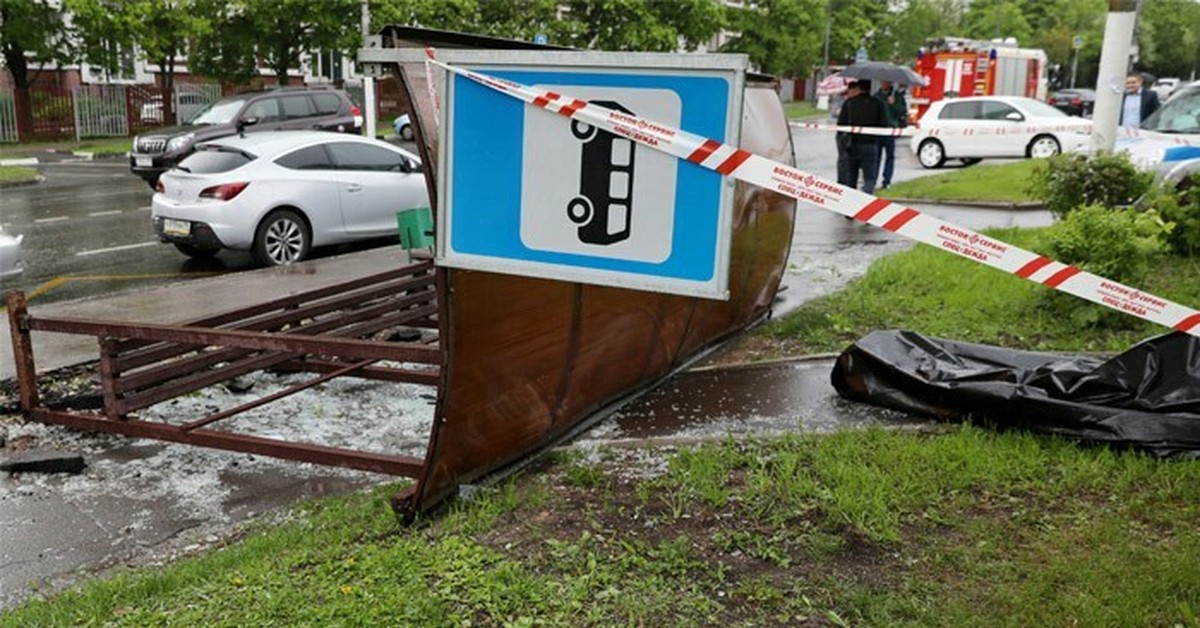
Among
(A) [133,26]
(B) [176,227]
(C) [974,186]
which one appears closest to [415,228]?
(B) [176,227]

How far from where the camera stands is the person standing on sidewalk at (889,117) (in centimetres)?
1630

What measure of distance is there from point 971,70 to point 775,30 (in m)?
22.5

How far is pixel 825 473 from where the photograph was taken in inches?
178

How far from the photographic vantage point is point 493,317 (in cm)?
Result: 434

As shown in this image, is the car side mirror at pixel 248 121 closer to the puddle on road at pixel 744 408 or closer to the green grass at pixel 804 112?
the puddle on road at pixel 744 408

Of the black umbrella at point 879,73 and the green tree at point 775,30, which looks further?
the green tree at point 775,30

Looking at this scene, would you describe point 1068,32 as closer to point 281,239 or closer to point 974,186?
point 974,186

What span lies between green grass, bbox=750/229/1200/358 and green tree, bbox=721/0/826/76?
45.7m

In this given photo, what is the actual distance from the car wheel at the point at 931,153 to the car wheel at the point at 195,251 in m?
16.4

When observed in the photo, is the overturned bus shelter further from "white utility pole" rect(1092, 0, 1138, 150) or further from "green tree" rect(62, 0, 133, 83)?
"green tree" rect(62, 0, 133, 83)

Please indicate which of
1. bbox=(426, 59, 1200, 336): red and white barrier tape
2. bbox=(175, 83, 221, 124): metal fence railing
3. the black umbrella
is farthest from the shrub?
bbox=(175, 83, 221, 124): metal fence railing

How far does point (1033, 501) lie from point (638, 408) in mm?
2340

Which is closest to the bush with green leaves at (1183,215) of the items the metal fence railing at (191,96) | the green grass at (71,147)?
the green grass at (71,147)

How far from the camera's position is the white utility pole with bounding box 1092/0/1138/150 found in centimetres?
923
